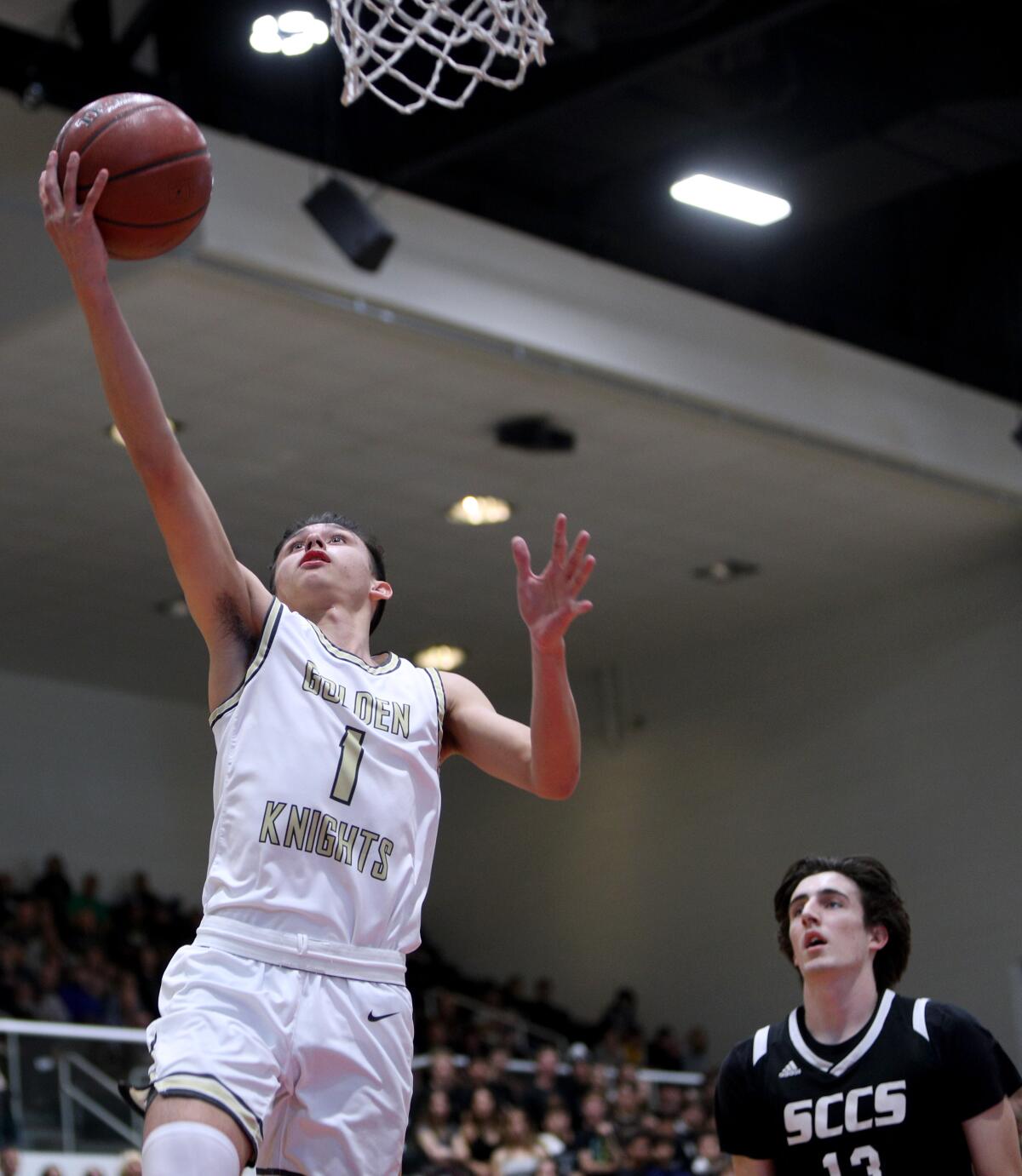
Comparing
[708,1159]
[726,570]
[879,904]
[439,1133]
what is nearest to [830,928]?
[879,904]

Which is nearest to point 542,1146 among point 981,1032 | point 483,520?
point 483,520

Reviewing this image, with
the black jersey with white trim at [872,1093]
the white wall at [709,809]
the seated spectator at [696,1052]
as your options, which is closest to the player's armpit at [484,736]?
the black jersey with white trim at [872,1093]

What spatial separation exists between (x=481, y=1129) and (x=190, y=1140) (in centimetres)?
975

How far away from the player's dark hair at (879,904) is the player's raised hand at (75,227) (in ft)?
7.41

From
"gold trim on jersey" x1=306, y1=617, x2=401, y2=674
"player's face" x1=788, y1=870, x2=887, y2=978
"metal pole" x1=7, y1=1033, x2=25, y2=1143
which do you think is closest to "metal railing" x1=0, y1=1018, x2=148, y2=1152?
"metal pole" x1=7, y1=1033, x2=25, y2=1143

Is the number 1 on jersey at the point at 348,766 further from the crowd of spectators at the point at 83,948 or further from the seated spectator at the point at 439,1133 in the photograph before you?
the crowd of spectators at the point at 83,948

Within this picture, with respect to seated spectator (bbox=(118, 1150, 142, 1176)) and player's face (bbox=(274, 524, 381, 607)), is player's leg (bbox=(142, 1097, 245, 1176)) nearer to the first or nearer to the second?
player's face (bbox=(274, 524, 381, 607))

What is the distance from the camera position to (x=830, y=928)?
4.41m

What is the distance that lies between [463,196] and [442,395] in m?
1.37

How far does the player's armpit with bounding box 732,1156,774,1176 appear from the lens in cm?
432

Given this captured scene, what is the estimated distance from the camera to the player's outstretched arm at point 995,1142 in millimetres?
4020

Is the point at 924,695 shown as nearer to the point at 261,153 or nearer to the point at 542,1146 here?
the point at 542,1146

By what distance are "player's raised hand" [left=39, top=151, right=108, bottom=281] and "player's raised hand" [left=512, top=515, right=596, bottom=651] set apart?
3.23ft

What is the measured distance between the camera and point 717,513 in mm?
14914
